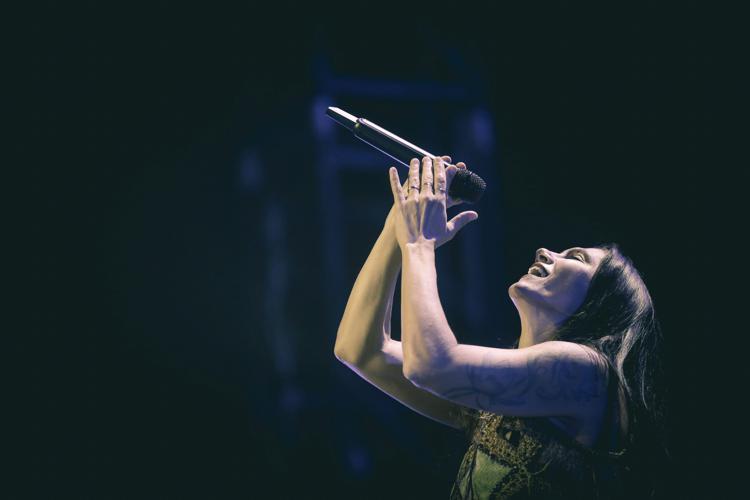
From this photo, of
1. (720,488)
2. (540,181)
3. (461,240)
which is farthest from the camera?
(461,240)

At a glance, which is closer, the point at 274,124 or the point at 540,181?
the point at 540,181

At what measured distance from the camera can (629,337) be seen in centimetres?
141

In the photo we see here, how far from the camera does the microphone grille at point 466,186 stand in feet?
4.37

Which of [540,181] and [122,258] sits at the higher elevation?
[540,181]

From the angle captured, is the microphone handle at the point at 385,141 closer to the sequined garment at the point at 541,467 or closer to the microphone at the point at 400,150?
the microphone at the point at 400,150

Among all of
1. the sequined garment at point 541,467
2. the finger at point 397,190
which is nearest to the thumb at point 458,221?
the finger at point 397,190

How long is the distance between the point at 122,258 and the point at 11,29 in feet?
3.66

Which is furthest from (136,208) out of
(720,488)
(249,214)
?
(720,488)

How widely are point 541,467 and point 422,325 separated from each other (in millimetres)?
423

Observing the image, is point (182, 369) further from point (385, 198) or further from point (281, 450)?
point (385, 198)

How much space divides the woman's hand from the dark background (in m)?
1.46

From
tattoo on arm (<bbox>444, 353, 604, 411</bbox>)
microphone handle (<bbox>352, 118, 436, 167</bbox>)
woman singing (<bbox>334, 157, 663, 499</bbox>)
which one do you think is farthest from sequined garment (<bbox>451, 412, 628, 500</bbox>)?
microphone handle (<bbox>352, 118, 436, 167</bbox>)

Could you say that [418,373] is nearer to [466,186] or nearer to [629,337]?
[466,186]

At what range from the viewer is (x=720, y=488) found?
7.63ft
